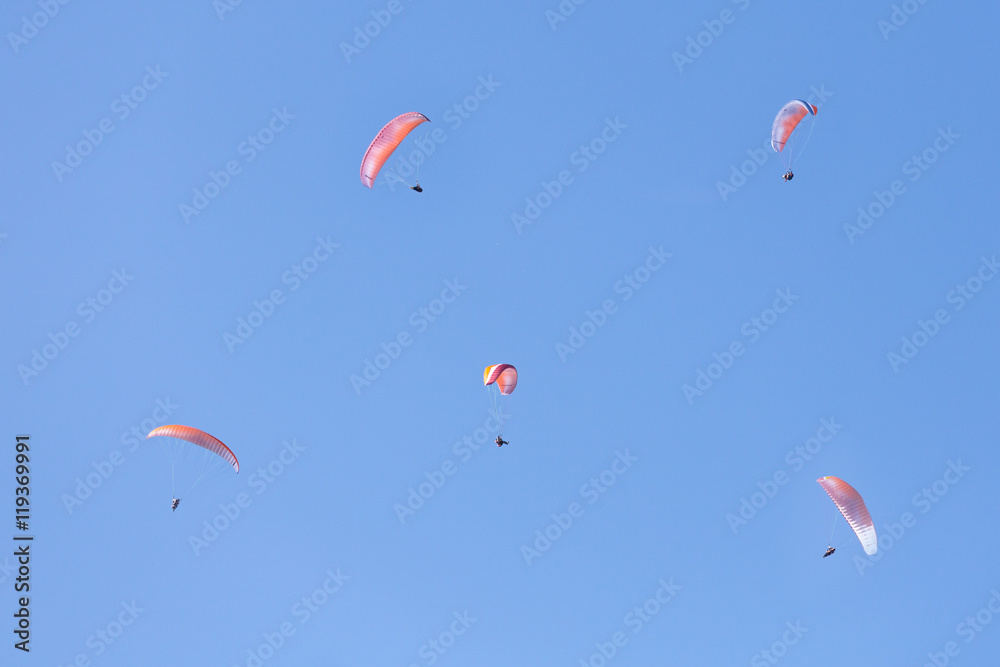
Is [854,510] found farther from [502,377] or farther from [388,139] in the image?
[388,139]

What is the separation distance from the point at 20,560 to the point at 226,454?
914 cm

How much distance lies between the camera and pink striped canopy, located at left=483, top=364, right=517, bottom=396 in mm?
32500

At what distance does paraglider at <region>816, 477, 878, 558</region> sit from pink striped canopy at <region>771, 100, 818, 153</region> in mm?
12113

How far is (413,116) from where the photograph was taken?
31.3 m

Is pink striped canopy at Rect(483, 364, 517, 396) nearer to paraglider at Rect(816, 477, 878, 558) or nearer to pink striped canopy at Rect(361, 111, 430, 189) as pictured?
pink striped canopy at Rect(361, 111, 430, 189)

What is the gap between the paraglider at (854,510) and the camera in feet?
104

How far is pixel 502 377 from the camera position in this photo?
3288 centimetres

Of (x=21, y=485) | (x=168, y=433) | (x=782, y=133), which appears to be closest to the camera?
(x=168, y=433)

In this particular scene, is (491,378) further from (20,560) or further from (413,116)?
(20,560)

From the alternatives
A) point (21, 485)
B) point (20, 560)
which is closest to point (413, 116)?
point (21, 485)

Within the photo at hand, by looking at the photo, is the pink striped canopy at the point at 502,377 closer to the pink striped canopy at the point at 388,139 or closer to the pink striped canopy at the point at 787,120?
the pink striped canopy at the point at 388,139

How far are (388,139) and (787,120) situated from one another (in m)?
14.3

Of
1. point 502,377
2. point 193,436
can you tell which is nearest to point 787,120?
point 502,377

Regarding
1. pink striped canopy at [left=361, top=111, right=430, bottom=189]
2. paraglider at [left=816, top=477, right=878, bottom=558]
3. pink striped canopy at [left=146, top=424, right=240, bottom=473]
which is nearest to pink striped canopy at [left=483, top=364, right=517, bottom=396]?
pink striped canopy at [left=361, top=111, right=430, bottom=189]
